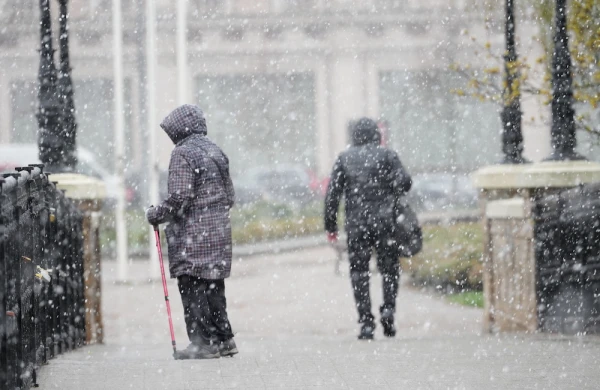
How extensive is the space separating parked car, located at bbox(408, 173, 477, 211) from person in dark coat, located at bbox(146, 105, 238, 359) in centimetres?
2119

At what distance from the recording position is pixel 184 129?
7.54m

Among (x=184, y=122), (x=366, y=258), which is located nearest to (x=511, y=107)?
(x=366, y=258)

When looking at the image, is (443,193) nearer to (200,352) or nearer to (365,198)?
(365,198)

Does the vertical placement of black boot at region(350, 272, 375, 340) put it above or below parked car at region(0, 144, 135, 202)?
below

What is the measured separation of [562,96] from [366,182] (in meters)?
1.65

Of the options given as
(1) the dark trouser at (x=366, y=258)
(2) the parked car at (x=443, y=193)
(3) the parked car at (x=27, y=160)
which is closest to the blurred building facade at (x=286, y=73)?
(2) the parked car at (x=443, y=193)

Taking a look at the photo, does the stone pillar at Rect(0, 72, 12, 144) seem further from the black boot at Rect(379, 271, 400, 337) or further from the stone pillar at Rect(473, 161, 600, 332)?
the black boot at Rect(379, 271, 400, 337)

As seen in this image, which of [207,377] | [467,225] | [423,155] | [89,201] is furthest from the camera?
[423,155]

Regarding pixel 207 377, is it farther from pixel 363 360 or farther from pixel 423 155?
pixel 423 155

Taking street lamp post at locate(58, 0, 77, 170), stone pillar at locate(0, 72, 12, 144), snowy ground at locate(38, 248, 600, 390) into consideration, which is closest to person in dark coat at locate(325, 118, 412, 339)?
snowy ground at locate(38, 248, 600, 390)

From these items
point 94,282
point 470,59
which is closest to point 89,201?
point 94,282

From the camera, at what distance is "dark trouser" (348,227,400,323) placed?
913 cm

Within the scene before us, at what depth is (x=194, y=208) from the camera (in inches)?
294

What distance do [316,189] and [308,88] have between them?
6.61 m
